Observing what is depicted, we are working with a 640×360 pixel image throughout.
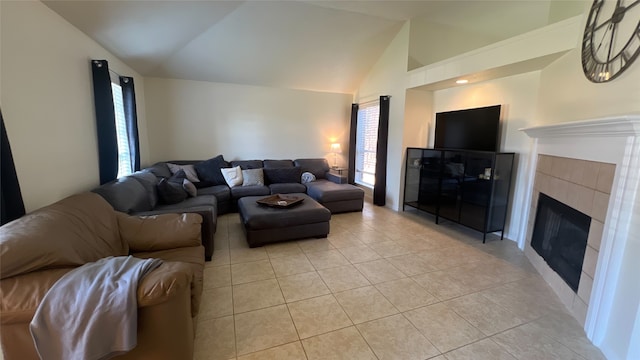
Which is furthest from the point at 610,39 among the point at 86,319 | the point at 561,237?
the point at 86,319

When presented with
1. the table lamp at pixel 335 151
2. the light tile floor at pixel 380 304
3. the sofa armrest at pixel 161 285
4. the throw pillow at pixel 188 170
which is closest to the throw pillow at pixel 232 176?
the throw pillow at pixel 188 170

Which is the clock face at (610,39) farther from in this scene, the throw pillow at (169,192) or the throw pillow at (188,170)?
the throw pillow at (188,170)

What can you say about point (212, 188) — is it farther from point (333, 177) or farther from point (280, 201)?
point (333, 177)

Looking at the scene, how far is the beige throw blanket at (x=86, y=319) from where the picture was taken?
113 centimetres

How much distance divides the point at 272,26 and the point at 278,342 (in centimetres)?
402

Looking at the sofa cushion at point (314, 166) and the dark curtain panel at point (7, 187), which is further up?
the dark curtain panel at point (7, 187)

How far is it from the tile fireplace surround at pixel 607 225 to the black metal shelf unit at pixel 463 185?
93 cm

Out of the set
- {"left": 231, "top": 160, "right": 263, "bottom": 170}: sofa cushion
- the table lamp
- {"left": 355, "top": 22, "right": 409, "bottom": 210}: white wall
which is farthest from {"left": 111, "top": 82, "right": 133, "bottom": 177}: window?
{"left": 355, "top": 22, "right": 409, "bottom": 210}: white wall

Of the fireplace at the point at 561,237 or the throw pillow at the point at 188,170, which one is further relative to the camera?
the throw pillow at the point at 188,170

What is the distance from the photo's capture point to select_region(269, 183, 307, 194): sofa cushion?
4.58m

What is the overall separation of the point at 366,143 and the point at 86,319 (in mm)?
5139

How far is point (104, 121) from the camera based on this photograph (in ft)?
→ 9.05

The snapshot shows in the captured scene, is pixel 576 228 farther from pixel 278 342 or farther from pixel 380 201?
pixel 380 201

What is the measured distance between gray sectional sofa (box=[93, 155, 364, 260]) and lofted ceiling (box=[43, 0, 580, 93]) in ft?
5.19
